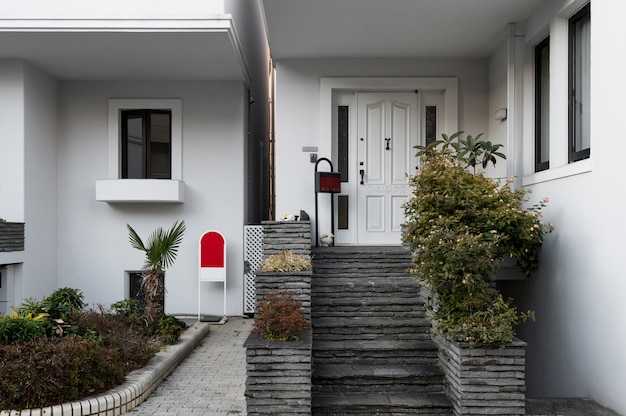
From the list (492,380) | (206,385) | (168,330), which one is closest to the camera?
(492,380)

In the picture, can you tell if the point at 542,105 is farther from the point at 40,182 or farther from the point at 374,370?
the point at 40,182

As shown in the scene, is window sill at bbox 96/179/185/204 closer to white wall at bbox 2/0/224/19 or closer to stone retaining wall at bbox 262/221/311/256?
white wall at bbox 2/0/224/19

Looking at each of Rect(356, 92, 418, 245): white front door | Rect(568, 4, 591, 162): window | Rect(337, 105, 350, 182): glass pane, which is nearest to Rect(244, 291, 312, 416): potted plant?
Rect(568, 4, 591, 162): window

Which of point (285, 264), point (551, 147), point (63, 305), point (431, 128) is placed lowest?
point (63, 305)

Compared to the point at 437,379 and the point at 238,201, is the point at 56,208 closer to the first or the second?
the point at 238,201

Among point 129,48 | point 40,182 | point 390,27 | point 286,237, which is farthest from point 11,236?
point 390,27

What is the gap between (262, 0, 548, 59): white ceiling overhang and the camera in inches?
273

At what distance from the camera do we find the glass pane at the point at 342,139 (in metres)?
9.19

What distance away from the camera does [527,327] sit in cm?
724

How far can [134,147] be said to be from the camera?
1030 centimetres

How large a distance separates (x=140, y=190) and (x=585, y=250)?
6748mm

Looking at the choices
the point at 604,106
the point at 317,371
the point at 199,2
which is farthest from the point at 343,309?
the point at 199,2

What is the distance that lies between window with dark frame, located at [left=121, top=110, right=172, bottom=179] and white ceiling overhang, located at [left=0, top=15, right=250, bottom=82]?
699 mm

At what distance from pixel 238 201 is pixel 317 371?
495 centimetres
